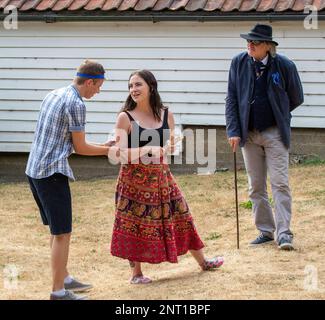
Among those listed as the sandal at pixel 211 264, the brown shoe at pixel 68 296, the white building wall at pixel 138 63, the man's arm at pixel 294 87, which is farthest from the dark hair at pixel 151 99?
the white building wall at pixel 138 63

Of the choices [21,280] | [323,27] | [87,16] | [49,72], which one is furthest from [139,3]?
[21,280]

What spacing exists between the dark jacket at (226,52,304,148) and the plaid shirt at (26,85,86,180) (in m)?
1.98

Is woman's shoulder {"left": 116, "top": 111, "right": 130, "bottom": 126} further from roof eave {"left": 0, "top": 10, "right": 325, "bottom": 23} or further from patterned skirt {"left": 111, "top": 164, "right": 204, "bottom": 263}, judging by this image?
roof eave {"left": 0, "top": 10, "right": 325, "bottom": 23}

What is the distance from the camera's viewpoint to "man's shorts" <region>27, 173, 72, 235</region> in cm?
625

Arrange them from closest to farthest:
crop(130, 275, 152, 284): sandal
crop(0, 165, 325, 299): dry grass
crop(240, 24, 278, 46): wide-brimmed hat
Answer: crop(0, 165, 325, 299): dry grass < crop(130, 275, 152, 284): sandal < crop(240, 24, 278, 46): wide-brimmed hat

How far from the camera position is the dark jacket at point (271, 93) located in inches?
305

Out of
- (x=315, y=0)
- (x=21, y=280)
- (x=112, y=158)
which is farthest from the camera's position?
(x=315, y=0)

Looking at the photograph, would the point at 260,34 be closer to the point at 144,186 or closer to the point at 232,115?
the point at 232,115

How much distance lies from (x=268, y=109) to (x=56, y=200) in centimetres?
237

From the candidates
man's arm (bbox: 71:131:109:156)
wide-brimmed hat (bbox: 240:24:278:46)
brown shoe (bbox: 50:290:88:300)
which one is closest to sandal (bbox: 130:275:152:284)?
brown shoe (bbox: 50:290:88:300)

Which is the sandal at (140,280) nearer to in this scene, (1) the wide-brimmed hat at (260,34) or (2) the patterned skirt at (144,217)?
(2) the patterned skirt at (144,217)

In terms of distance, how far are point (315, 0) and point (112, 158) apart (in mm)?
7620

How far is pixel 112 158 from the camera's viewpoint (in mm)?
6684

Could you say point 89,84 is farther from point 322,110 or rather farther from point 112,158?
point 322,110
